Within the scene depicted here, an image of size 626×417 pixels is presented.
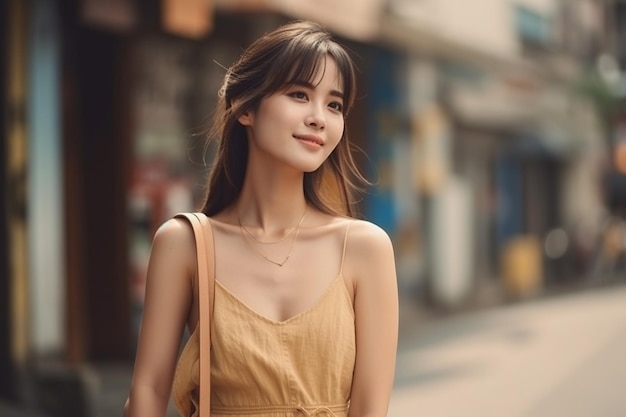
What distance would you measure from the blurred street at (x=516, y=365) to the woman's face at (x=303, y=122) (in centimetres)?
684

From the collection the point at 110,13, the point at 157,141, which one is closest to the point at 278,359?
the point at 110,13

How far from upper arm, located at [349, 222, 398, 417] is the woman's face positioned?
0.72 ft

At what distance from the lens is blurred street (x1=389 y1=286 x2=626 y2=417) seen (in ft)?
32.0

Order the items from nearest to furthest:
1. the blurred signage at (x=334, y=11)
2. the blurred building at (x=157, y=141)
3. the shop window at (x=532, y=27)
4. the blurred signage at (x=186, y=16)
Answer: the blurred signage at (x=186, y=16)
the blurred building at (x=157, y=141)
the blurred signage at (x=334, y=11)
the shop window at (x=532, y=27)

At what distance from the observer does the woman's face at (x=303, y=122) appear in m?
2.74

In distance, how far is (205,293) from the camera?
270 cm

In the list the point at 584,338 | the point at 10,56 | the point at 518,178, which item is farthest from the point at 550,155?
the point at 10,56

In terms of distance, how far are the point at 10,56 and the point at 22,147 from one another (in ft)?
2.46

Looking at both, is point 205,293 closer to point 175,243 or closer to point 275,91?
point 175,243

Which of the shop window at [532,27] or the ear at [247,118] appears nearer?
the ear at [247,118]

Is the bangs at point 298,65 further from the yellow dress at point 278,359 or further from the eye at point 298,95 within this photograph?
the yellow dress at point 278,359

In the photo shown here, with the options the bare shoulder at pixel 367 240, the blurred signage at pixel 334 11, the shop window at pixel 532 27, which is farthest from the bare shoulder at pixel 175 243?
the shop window at pixel 532 27

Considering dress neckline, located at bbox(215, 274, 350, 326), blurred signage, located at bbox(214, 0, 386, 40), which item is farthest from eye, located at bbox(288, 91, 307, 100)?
blurred signage, located at bbox(214, 0, 386, 40)

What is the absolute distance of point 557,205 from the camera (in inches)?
1165
